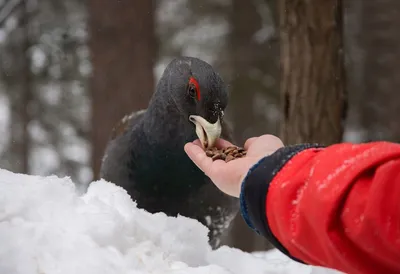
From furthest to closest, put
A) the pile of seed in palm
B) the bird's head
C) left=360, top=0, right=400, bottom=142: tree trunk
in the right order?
left=360, top=0, right=400, bottom=142: tree trunk
the bird's head
the pile of seed in palm

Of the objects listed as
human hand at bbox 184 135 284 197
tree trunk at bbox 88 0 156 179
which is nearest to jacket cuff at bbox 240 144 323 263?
human hand at bbox 184 135 284 197

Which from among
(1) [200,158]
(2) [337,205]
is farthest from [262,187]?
(1) [200,158]

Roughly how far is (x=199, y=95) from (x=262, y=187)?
4.68ft

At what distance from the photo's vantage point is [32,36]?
8320mm

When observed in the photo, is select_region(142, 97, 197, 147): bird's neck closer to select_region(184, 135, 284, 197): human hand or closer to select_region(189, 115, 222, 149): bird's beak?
select_region(189, 115, 222, 149): bird's beak

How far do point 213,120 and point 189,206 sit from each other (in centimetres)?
99

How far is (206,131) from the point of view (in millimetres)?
2582

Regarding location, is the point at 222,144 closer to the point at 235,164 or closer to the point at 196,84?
the point at 235,164

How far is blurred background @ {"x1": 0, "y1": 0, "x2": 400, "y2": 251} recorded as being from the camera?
7953 millimetres

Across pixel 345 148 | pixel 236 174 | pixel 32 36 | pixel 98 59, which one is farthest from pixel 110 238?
pixel 32 36

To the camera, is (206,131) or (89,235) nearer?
(89,235)

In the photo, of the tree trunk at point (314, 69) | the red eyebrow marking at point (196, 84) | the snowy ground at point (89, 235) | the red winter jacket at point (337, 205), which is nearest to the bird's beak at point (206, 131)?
the red eyebrow marking at point (196, 84)

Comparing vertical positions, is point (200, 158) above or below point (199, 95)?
below

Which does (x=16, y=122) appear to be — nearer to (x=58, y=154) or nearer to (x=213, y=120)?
(x=58, y=154)
